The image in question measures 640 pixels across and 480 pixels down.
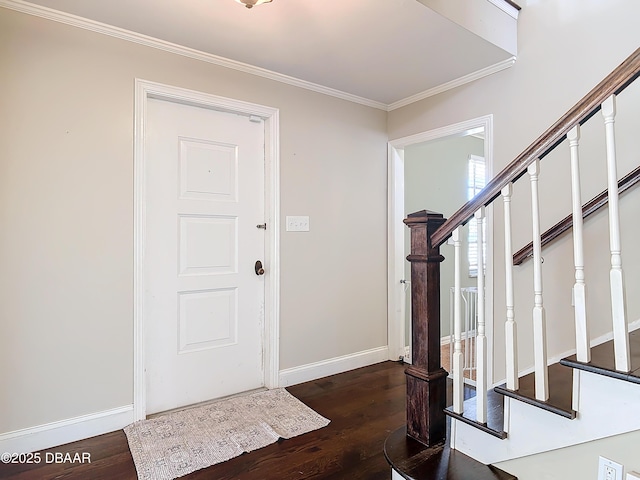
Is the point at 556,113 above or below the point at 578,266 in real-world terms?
above

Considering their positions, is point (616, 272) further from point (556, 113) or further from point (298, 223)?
point (298, 223)

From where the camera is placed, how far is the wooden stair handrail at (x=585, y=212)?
191 cm

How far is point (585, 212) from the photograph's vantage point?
203 centimetres

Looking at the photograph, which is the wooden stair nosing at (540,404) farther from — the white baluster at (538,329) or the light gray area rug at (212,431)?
the light gray area rug at (212,431)

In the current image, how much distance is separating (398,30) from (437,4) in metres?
0.24

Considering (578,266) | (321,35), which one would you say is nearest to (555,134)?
(578,266)

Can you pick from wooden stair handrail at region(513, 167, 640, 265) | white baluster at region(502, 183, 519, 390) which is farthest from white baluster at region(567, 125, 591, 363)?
wooden stair handrail at region(513, 167, 640, 265)

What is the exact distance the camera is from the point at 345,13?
202 centimetres

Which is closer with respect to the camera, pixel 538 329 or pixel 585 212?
pixel 538 329

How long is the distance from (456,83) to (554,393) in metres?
2.27

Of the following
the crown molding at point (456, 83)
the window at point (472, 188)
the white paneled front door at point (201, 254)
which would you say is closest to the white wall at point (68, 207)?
the white paneled front door at point (201, 254)

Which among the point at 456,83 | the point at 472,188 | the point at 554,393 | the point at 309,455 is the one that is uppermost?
the point at 456,83

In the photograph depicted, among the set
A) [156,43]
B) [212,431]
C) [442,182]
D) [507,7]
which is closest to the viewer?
[212,431]

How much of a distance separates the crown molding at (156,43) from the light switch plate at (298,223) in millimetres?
1009
